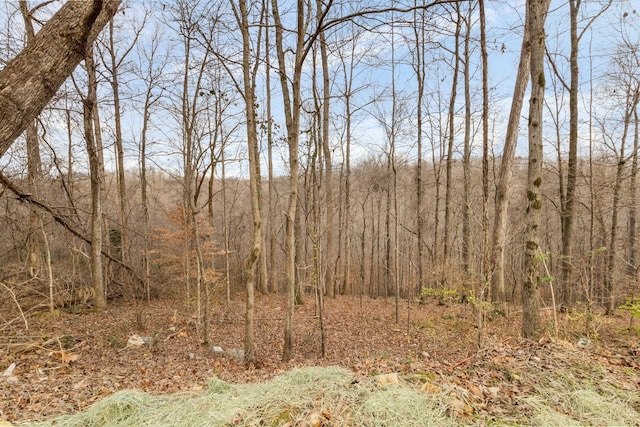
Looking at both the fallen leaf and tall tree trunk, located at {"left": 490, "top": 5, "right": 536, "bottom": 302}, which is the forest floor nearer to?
the fallen leaf

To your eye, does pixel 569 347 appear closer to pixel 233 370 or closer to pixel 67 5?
pixel 233 370

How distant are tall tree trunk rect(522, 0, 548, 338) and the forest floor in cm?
46

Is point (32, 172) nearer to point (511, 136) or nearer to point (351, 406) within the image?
point (351, 406)

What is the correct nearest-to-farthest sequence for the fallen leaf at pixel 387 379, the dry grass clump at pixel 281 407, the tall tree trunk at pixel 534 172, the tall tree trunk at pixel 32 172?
the dry grass clump at pixel 281 407 → the fallen leaf at pixel 387 379 → the tall tree trunk at pixel 534 172 → the tall tree trunk at pixel 32 172

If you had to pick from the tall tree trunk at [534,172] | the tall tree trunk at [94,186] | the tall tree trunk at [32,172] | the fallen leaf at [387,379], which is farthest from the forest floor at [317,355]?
the tall tree trunk at [32,172]

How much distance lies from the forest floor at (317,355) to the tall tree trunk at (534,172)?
46cm

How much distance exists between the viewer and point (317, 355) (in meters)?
6.41

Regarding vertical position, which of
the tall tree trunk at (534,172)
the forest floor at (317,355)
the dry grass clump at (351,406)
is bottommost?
the forest floor at (317,355)

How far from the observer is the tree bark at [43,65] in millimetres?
2486

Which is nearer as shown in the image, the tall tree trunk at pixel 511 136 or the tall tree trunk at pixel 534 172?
the tall tree trunk at pixel 534 172

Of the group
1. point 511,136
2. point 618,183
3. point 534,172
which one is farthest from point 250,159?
point 618,183

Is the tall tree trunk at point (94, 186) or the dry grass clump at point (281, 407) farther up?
the tall tree trunk at point (94, 186)

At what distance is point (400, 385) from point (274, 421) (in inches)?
38.3

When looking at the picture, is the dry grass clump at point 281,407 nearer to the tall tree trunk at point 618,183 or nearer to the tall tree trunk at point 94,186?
the tall tree trunk at point 94,186
